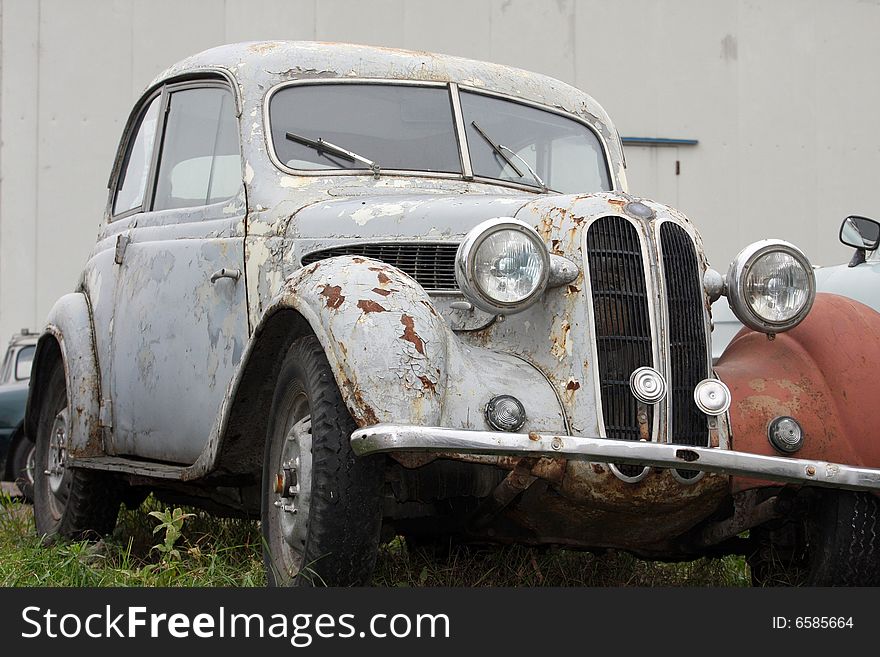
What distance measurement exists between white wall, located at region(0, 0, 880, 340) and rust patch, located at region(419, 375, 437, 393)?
8084mm

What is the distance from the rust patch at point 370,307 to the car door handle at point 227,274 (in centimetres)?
108

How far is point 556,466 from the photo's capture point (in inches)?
126

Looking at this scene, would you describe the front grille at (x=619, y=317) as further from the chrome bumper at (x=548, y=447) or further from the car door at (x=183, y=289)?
the car door at (x=183, y=289)

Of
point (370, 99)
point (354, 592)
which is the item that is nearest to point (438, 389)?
point (354, 592)

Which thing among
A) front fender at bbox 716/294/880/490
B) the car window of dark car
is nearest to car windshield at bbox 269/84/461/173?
front fender at bbox 716/294/880/490

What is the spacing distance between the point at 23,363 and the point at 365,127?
19.9 ft

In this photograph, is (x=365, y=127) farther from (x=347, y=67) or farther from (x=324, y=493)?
(x=324, y=493)

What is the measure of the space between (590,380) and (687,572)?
1.53 meters

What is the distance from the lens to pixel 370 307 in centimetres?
325

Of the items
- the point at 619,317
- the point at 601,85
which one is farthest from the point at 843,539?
the point at 601,85

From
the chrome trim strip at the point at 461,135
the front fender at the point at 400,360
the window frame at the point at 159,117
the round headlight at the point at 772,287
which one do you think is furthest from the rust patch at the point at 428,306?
the window frame at the point at 159,117

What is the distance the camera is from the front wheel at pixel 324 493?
10.5 ft

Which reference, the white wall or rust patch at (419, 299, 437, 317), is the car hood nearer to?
rust patch at (419, 299, 437, 317)

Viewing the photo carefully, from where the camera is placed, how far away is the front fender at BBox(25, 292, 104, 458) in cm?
498
